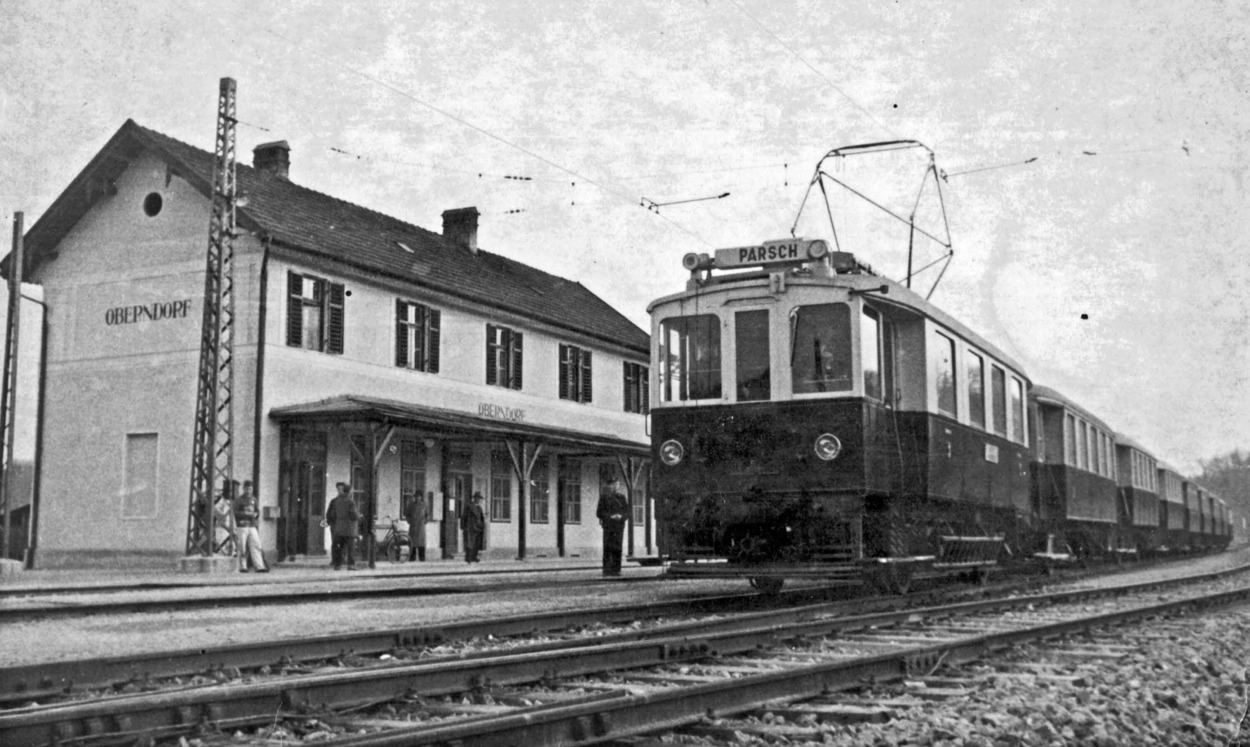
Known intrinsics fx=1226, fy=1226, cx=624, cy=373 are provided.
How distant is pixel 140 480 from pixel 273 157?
8.75 m

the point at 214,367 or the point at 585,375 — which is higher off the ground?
the point at 585,375

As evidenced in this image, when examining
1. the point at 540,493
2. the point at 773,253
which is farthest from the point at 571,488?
the point at 773,253

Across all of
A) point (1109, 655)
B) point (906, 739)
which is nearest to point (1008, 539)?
point (1109, 655)

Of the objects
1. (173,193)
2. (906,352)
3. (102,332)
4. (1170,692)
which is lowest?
(1170,692)

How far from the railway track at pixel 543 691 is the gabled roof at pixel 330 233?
17.1m

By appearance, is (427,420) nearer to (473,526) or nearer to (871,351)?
(473,526)

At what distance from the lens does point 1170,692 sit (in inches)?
257

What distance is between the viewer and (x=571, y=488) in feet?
105

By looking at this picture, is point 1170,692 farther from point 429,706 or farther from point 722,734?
point 429,706

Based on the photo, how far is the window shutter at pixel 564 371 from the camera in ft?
105

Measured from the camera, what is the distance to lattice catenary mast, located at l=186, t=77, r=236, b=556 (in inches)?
769

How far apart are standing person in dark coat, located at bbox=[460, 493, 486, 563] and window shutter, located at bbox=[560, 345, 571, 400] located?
7982 millimetres

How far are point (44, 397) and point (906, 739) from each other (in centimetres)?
2319

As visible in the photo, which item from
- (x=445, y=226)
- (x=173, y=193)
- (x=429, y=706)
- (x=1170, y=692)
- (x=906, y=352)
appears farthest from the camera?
(x=445, y=226)
